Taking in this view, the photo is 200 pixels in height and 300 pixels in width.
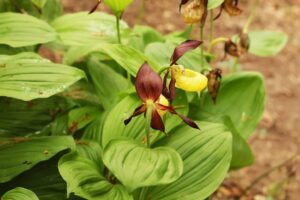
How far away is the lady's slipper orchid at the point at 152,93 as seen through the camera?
1.08m

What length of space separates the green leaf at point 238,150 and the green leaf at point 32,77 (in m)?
0.52

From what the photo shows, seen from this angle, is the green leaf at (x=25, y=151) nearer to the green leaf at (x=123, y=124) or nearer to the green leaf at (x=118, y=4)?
the green leaf at (x=123, y=124)

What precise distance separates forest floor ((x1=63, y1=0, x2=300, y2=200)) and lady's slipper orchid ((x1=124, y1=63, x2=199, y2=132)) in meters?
0.99

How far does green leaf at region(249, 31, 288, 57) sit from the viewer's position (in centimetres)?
187

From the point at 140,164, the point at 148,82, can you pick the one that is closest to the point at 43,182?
the point at 140,164

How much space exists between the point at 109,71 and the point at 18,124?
0.35 meters

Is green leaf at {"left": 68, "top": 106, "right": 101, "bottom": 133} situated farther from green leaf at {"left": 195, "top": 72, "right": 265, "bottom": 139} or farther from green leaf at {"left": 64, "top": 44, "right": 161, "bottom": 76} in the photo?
green leaf at {"left": 195, "top": 72, "right": 265, "bottom": 139}

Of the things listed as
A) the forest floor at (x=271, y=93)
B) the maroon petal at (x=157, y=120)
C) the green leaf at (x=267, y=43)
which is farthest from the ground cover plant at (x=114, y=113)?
the forest floor at (x=271, y=93)

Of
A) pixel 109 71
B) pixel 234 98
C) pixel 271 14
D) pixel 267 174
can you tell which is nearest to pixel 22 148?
pixel 109 71

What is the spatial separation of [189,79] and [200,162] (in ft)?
0.94

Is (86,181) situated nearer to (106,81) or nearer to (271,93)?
(106,81)

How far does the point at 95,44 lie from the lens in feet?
5.15

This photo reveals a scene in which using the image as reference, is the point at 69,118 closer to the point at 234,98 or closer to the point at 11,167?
the point at 11,167

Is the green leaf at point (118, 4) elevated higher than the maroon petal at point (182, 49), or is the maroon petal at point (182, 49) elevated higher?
the green leaf at point (118, 4)
